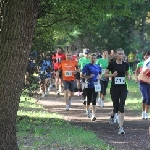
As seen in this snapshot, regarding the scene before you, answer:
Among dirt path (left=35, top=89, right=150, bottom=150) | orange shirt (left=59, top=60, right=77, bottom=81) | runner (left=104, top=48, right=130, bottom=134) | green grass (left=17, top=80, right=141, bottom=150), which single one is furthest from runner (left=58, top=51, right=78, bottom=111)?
runner (left=104, top=48, right=130, bottom=134)

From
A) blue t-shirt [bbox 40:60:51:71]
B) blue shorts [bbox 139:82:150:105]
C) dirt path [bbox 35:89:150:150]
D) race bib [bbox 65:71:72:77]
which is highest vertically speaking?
blue t-shirt [bbox 40:60:51:71]

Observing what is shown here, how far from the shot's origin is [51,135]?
1154 centimetres

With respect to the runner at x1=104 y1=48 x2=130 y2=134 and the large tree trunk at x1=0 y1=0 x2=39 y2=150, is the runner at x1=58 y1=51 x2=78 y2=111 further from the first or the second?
the large tree trunk at x1=0 y1=0 x2=39 y2=150

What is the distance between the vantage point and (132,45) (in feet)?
163

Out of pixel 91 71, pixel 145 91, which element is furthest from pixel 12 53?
pixel 145 91

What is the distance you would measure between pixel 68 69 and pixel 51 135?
7.47m

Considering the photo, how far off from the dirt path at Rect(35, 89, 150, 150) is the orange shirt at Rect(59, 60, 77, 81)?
1174mm

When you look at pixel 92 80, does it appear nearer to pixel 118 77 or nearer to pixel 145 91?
pixel 145 91

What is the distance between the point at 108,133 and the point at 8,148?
5.65 metres

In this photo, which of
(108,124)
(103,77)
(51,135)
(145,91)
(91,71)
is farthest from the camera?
(103,77)

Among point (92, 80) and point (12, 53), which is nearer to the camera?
point (12, 53)

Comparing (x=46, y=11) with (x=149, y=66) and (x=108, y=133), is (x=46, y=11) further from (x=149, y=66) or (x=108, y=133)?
(x=149, y=66)

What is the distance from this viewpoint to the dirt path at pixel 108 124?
37.3 feet

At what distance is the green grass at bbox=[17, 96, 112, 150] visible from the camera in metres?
9.98
